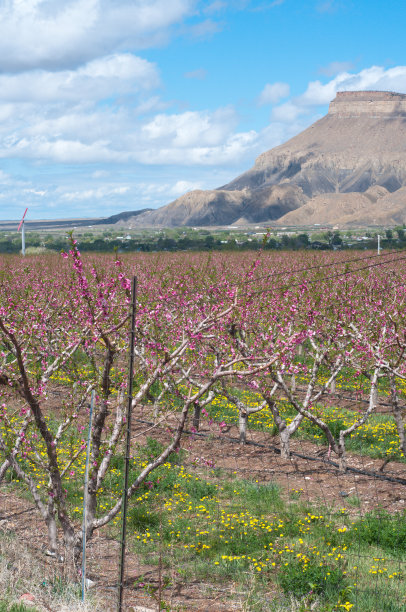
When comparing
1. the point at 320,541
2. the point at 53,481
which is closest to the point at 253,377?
the point at 320,541

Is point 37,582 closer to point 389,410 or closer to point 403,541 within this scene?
point 403,541

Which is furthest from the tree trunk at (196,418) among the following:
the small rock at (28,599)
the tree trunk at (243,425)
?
the small rock at (28,599)

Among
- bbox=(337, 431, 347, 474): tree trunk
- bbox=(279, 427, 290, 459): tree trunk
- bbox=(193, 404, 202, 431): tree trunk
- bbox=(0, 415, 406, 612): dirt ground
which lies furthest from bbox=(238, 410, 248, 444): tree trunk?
bbox=(337, 431, 347, 474): tree trunk

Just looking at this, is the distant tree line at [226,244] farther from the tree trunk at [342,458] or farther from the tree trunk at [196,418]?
the tree trunk at [342,458]

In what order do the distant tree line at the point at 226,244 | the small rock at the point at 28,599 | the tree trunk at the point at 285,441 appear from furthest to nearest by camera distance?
the distant tree line at the point at 226,244 → the tree trunk at the point at 285,441 → the small rock at the point at 28,599

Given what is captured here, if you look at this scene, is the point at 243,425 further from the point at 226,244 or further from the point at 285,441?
the point at 226,244

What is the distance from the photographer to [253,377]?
12.6 m

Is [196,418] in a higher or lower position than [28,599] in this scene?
lower

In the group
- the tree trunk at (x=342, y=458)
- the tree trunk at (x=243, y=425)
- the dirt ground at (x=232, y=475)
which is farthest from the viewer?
the tree trunk at (x=243, y=425)

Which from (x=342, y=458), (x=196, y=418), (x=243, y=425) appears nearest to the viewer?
(x=342, y=458)

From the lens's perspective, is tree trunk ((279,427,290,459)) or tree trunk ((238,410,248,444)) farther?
tree trunk ((238,410,248,444))

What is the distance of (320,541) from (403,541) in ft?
3.54

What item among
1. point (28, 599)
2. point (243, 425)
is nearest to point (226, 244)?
point (243, 425)

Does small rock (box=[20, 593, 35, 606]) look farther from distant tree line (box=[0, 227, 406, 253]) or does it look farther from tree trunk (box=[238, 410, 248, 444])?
distant tree line (box=[0, 227, 406, 253])
